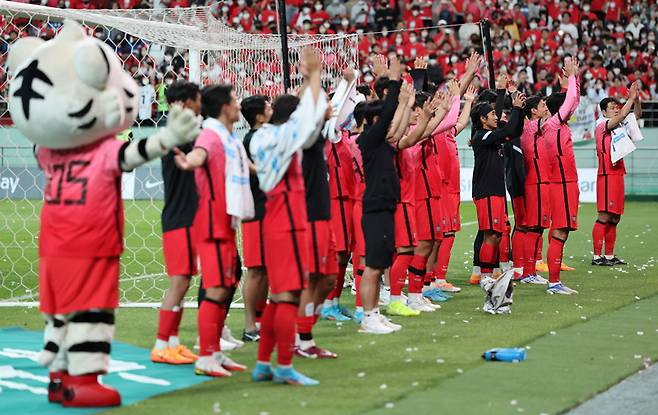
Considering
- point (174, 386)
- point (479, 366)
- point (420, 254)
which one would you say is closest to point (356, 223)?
point (420, 254)

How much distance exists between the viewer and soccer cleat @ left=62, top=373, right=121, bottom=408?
7.09 m

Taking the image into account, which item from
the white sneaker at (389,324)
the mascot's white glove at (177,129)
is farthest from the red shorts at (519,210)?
the mascot's white glove at (177,129)

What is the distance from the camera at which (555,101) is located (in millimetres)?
13742

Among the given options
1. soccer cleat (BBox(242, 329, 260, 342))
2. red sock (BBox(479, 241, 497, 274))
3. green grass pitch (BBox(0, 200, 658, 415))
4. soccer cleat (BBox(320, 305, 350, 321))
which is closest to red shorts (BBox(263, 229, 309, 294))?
green grass pitch (BBox(0, 200, 658, 415))

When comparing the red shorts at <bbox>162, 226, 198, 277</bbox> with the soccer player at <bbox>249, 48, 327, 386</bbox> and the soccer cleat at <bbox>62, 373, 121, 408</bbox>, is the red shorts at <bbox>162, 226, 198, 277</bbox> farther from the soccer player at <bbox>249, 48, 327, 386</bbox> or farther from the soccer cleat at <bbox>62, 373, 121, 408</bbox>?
the soccer cleat at <bbox>62, 373, 121, 408</bbox>

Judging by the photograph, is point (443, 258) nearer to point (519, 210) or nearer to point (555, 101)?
point (519, 210)

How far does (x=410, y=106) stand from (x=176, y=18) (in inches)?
204

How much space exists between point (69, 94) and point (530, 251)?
7751 mm

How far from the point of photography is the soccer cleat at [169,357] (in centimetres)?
851

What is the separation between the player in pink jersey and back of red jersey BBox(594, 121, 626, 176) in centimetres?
978

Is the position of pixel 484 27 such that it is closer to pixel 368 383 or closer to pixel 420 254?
pixel 420 254

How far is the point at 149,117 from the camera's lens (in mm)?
13922

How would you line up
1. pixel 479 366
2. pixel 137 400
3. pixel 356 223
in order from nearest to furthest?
pixel 137 400
pixel 479 366
pixel 356 223

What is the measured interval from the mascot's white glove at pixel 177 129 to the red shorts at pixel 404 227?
13.1 feet
